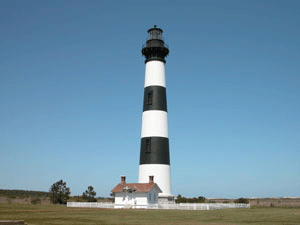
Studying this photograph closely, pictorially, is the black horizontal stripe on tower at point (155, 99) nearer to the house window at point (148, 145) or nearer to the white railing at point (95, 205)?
the house window at point (148, 145)

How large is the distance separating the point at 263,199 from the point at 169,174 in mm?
35008

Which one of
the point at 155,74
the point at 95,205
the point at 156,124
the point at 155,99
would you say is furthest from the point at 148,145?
the point at 95,205

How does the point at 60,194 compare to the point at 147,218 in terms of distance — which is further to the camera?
the point at 60,194

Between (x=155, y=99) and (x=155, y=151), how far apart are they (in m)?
6.96

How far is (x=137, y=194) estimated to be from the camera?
134ft

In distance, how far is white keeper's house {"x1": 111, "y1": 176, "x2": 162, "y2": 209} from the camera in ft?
132

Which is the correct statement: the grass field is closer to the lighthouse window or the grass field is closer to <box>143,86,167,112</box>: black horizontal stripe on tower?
<box>143,86,167,112</box>: black horizontal stripe on tower

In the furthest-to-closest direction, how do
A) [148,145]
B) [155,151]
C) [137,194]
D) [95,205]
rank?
[148,145], [155,151], [95,205], [137,194]

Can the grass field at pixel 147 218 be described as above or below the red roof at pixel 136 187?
below

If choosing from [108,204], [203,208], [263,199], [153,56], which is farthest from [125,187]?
[263,199]

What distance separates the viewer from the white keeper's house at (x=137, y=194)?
40.1 metres

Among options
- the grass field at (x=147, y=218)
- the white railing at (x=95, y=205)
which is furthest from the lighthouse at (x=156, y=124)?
the grass field at (x=147, y=218)

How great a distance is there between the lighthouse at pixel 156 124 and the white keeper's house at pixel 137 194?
1.24 metres

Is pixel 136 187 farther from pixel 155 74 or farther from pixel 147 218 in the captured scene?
pixel 147 218
